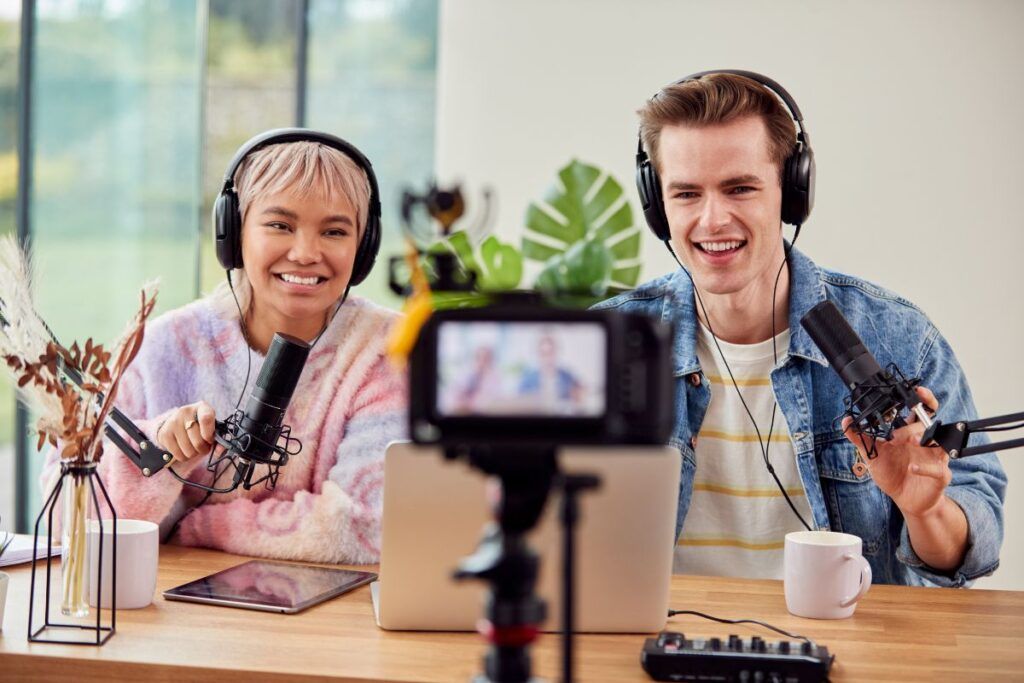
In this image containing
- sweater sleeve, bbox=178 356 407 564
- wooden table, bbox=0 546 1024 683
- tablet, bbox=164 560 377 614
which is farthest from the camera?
sweater sleeve, bbox=178 356 407 564

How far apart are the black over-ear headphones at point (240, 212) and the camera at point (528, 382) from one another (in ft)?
4.37

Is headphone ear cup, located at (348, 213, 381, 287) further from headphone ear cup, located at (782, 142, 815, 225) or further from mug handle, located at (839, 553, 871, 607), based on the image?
mug handle, located at (839, 553, 871, 607)

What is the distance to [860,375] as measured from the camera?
152cm

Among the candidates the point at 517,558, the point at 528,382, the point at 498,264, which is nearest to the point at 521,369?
the point at 528,382

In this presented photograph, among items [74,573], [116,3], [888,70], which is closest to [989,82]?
[888,70]

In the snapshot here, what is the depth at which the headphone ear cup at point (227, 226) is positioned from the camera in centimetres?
216

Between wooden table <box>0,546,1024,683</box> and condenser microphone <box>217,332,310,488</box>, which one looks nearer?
wooden table <box>0,546,1024,683</box>

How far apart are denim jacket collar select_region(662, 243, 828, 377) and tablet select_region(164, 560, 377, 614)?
745 millimetres

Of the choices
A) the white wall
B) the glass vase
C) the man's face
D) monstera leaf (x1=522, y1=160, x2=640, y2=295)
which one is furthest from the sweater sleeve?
the white wall

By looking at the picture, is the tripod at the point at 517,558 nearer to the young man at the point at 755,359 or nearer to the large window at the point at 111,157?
the young man at the point at 755,359

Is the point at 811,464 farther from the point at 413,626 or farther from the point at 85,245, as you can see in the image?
the point at 85,245

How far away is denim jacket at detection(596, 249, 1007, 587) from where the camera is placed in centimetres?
204

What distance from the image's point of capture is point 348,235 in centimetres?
220

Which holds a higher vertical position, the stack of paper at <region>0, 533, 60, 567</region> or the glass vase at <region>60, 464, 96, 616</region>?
the glass vase at <region>60, 464, 96, 616</region>
